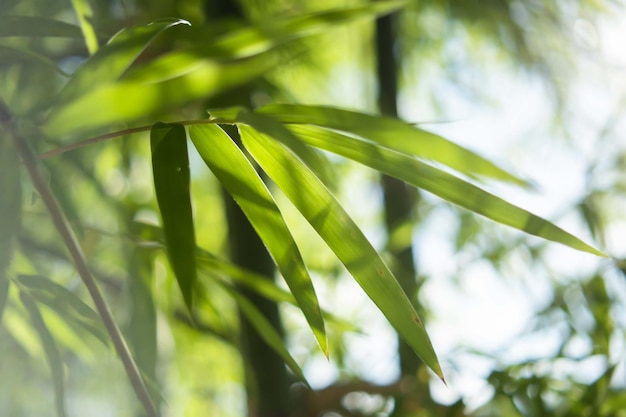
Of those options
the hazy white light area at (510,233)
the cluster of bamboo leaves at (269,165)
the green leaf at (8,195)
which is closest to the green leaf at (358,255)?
the cluster of bamboo leaves at (269,165)

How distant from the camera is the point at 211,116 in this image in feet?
0.99

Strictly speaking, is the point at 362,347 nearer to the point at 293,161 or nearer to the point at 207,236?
the point at 207,236

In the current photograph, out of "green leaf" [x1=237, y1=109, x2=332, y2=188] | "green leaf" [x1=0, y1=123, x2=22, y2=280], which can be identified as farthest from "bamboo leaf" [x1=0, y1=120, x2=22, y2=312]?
"green leaf" [x1=237, y1=109, x2=332, y2=188]

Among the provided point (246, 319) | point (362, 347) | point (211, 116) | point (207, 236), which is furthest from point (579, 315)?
point (211, 116)

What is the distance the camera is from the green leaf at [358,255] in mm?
291

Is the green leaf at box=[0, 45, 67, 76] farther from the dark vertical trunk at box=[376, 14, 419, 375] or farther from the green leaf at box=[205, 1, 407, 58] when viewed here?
the dark vertical trunk at box=[376, 14, 419, 375]

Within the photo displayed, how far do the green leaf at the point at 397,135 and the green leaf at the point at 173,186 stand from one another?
0.04m

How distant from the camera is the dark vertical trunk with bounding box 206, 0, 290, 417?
60 cm

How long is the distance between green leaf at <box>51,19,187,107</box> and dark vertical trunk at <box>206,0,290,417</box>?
32cm

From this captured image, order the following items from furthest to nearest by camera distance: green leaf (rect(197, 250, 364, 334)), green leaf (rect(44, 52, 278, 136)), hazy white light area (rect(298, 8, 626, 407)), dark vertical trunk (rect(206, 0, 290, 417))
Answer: hazy white light area (rect(298, 8, 626, 407)) < dark vertical trunk (rect(206, 0, 290, 417)) < green leaf (rect(197, 250, 364, 334)) < green leaf (rect(44, 52, 278, 136))

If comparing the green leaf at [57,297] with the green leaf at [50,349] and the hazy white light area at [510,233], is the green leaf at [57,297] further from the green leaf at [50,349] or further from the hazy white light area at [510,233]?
the hazy white light area at [510,233]

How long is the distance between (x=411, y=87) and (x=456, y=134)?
28 cm

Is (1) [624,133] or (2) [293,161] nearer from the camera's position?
(2) [293,161]

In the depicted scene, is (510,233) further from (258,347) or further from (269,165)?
(269,165)
